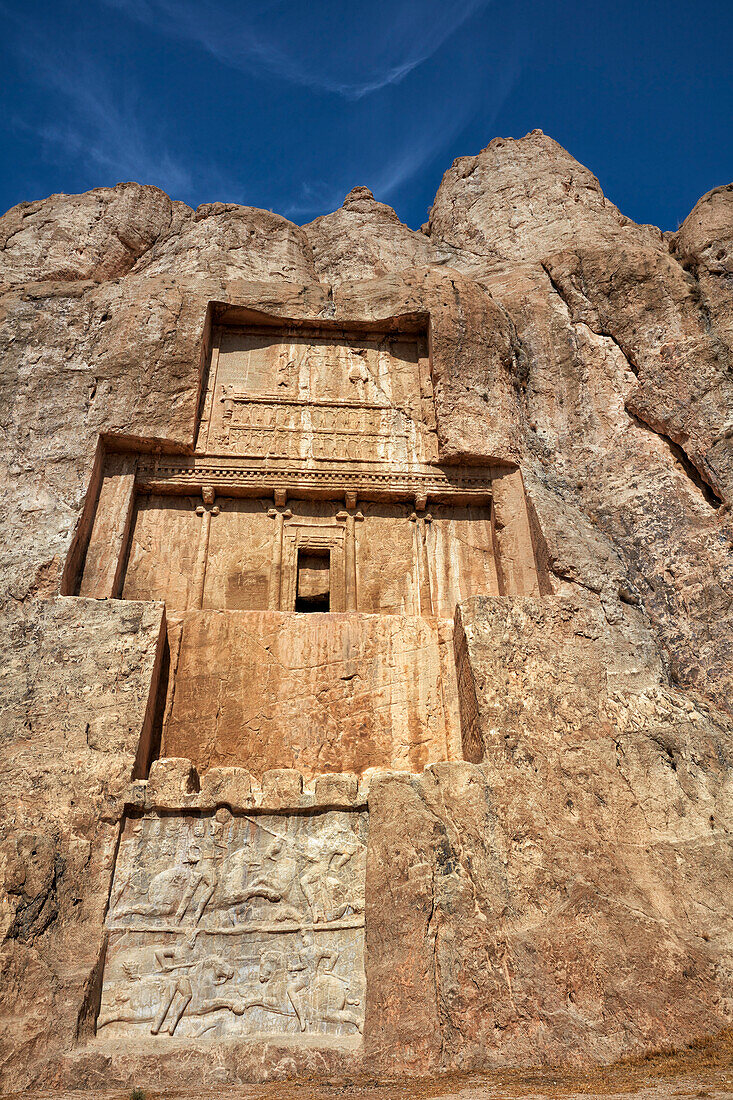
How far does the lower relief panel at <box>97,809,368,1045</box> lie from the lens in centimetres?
612

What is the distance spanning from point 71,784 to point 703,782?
6085 mm

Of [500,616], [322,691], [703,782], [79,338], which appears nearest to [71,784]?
[322,691]

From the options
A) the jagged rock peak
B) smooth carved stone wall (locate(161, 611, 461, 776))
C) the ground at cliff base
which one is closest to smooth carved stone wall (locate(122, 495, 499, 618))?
smooth carved stone wall (locate(161, 611, 461, 776))

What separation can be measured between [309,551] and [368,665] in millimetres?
2147

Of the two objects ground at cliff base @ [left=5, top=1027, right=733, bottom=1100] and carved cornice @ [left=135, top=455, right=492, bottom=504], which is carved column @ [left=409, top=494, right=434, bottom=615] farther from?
ground at cliff base @ [left=5, top=1027, right=733, bottom=1100]

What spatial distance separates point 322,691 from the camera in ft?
28.0

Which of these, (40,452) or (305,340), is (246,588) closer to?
(40,452)

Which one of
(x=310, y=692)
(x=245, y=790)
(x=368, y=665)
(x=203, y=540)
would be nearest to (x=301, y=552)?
(x=203, y=540)

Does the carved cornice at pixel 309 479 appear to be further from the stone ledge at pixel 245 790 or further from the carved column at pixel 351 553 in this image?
the stone ledge at pixel 245 790

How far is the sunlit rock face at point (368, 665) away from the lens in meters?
6.12

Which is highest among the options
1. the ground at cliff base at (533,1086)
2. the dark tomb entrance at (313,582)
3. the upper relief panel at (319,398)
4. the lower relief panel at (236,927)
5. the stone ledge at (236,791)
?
the upper relief panel at (319,398)

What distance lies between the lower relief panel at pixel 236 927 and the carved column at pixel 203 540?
3.29 m

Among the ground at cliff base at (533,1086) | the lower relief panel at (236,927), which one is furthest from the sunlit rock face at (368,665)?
the ground at cliff base at (533,1086)

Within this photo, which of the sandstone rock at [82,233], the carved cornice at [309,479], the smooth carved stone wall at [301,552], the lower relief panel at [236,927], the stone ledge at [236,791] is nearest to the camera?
the lower relief panel at [236,927]
